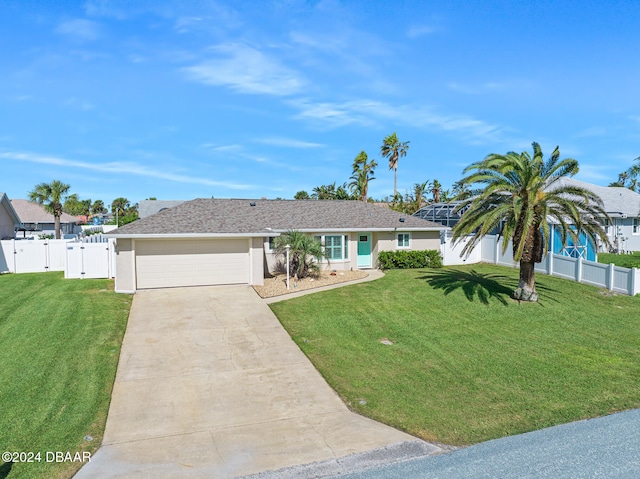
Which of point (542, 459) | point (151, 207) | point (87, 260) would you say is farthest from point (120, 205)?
point (542, 459)

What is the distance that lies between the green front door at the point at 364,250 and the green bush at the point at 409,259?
2.72 feet

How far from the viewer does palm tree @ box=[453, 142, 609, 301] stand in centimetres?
1473

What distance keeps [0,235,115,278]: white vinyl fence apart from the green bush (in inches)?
543

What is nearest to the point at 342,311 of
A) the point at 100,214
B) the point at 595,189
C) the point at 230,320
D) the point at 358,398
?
the point at 230,320

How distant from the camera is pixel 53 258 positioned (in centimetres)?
2375

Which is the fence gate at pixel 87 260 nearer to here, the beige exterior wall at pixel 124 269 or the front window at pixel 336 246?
the beige exterior wall at pixel 124 269

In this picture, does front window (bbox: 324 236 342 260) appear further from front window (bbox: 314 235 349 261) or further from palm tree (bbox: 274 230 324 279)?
palm tree (bbox: 274 230 324 279)

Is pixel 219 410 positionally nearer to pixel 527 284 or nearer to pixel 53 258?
pixel 527 284

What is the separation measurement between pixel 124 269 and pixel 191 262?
2640 millimetres

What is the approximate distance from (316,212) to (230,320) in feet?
40.1

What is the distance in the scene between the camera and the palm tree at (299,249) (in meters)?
19.2

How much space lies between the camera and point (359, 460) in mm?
6387

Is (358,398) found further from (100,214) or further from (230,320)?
(100,214)

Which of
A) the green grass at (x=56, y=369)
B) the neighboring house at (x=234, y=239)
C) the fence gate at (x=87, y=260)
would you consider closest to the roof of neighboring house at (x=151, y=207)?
the neighboring house at (x=234, y=239)
